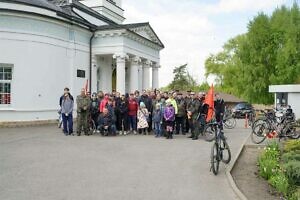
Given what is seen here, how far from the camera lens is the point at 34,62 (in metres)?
22.3

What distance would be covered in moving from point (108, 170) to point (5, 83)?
46.4 feet

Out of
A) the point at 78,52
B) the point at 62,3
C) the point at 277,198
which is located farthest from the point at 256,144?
the point at 62,3

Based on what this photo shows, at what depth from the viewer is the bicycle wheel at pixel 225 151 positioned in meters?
10.4

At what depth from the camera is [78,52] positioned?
2602 cm

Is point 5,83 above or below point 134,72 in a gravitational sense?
below

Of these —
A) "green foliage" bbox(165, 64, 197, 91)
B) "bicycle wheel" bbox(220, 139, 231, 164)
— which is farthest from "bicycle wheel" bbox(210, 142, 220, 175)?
"green foliage" bbox(165, 64, 197, 91)

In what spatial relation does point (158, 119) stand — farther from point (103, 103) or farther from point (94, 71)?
point (94, 71)

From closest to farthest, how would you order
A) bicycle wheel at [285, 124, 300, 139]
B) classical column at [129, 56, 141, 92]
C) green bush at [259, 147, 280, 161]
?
green bush at [259, 147, 280, 161] → bicycle wheel at [285, 124, 300, 139] → classical column at [129, 56, 141, 92]

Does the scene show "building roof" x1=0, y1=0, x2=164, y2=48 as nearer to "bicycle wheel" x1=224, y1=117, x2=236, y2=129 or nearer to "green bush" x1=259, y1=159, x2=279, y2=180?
"bicycle wheel" x1=224, y1=117, x2=236, y2=129

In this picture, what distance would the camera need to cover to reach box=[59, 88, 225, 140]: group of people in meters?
16.6

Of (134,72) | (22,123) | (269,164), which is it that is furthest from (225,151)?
(134,72)

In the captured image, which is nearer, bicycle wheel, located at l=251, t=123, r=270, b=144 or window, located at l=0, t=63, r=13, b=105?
bicycle wheel, located at l=251, t=123, r=270, b=144

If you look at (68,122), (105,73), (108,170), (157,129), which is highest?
(105,73)

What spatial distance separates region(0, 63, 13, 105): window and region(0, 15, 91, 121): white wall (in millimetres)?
264
